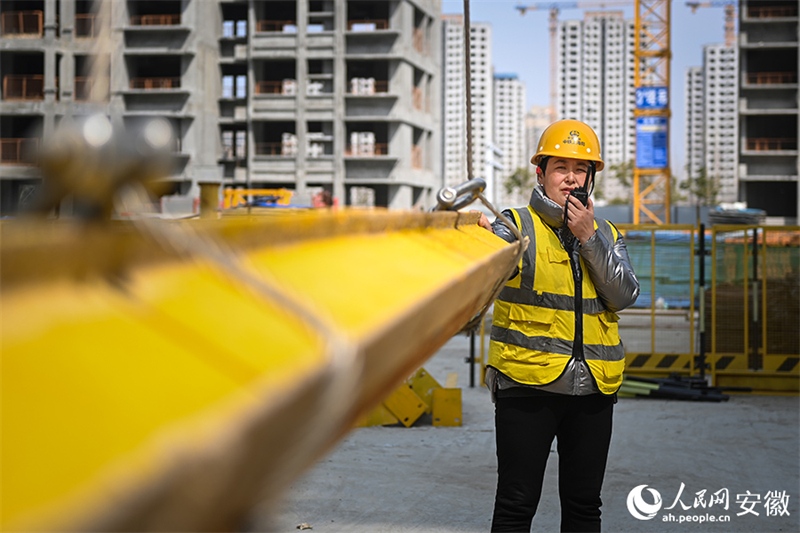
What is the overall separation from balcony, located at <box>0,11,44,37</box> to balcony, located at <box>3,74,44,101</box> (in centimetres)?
216

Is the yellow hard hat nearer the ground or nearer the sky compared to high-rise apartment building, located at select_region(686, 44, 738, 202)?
nearer the ground

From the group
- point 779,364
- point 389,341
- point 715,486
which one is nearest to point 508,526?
point 389,341

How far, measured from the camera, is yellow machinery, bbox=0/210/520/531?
712 mm

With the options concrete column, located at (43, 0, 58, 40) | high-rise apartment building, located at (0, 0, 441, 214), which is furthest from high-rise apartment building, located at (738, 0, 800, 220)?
concrete column, located at (43, 0, 58, 40)

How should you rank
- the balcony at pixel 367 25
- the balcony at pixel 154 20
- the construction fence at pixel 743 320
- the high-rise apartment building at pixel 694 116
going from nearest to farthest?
the construction fence at pixel 743 320
the balcony at pixel 154 20
the balcony at pixel 367 25
the high-rise apartment building at pixel 694 116

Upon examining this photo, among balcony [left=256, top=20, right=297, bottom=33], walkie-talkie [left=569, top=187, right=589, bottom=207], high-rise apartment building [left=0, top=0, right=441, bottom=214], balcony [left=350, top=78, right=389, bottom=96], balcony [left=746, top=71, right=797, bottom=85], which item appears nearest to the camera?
walkie-talkie [left=569, top=187, right=589, bottom=207]

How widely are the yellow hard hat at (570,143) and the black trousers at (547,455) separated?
36.3 inches

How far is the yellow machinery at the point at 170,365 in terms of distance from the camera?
2.34 ft

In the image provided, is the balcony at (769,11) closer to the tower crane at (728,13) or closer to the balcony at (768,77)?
the balcony at (768,77)

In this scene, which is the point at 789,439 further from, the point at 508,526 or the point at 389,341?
the point at 389,341

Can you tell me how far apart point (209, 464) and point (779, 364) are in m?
10.6

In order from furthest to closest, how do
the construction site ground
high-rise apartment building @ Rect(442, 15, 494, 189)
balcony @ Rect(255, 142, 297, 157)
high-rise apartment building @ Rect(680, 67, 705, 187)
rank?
high-rise apartment building @ Rect(680, 67, 705, 187), high-rise apartment building @ Rect(442, 15, 494, 189), balcony @ Rect(255, 142, 297, 157), the construction site ground

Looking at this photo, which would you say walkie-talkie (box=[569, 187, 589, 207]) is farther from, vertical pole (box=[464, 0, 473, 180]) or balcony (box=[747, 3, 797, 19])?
balcony (box=[747, 3, 797, 19])

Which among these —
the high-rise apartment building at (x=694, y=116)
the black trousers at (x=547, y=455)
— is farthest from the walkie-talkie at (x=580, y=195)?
the high-rise apartment building at (x=694, y=116)
